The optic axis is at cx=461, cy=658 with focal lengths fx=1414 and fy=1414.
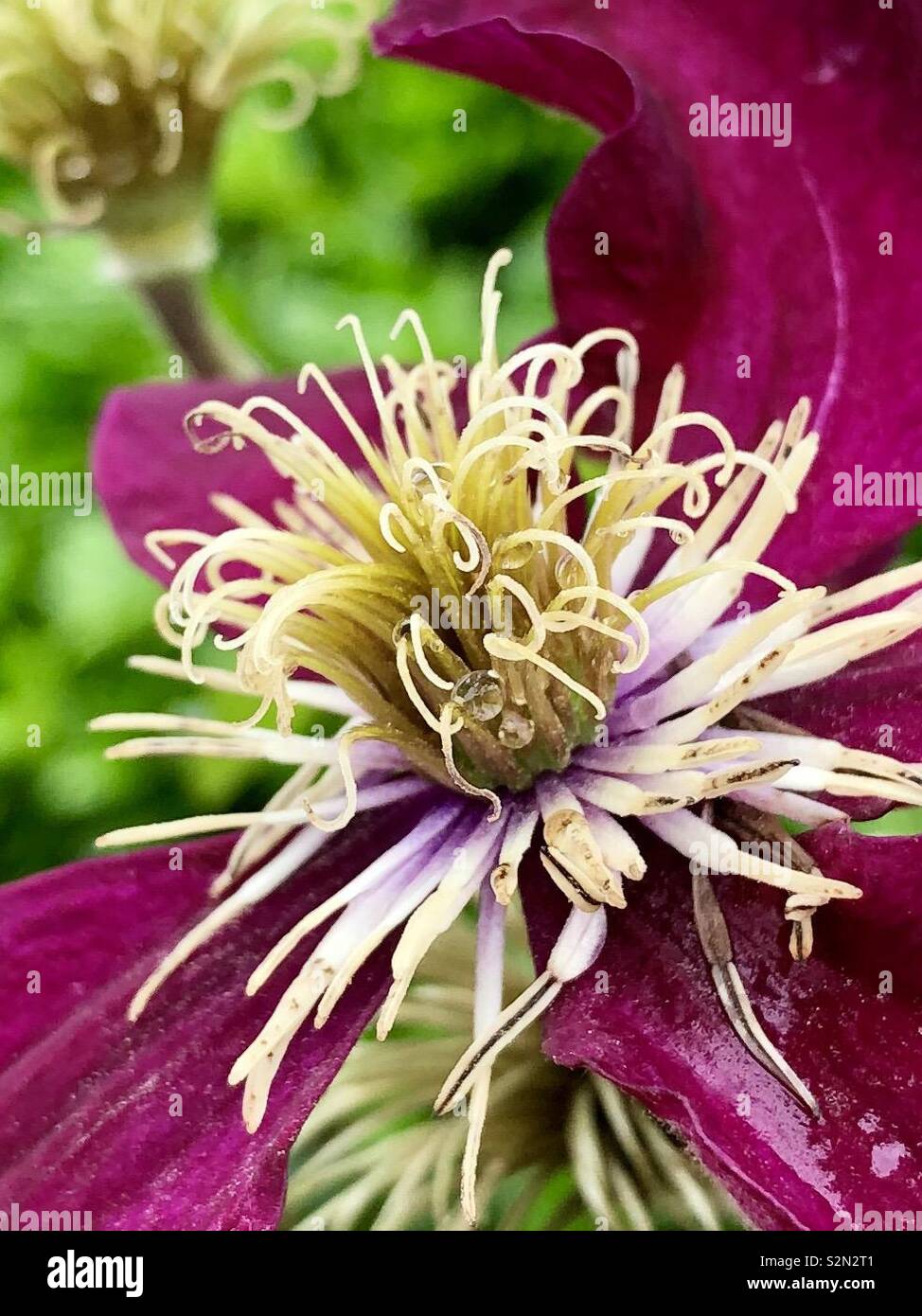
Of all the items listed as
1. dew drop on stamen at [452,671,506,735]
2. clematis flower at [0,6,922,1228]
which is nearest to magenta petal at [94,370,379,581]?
clematis flower at [0,6,922,1228]

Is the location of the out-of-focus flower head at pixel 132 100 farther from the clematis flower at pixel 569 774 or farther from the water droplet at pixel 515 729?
the water droplet at pixel 515 729

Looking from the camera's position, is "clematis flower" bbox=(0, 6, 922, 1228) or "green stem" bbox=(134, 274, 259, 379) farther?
"green stem" bbox=(134, 274, 259, 379)

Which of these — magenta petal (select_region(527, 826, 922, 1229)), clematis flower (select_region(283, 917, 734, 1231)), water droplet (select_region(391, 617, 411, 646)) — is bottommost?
clematis flower (select_region(283, 917, 734, 1231))

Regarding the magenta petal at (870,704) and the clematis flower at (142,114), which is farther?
the clematis flower at (142,114)

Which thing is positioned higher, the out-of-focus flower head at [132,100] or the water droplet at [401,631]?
the out-of-focus flower head at [132,100]

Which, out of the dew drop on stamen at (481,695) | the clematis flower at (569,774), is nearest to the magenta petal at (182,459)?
the clematis flower at (569,774)

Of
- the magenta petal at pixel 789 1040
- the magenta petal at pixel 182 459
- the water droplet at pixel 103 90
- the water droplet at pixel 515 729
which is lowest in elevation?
the magenta petal at pixel 789 1040

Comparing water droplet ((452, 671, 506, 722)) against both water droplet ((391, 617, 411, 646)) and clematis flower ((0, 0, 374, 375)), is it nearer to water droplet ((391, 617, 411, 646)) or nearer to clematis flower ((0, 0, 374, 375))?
water droplet ((391, 617, 411, 646))
